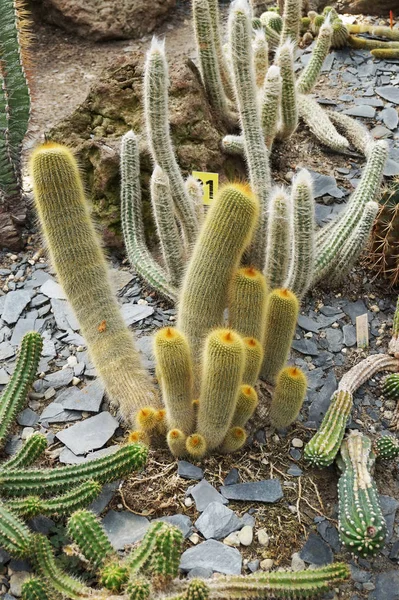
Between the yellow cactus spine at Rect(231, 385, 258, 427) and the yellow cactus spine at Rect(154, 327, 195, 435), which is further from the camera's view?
the yellow cactus spine at Rect(231, 385, 258, 427)

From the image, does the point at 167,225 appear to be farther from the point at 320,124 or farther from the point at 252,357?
the point at 320,124

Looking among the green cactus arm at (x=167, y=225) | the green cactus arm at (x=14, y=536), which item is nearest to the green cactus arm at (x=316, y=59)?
the green cactus arm at (x=167, y=225)

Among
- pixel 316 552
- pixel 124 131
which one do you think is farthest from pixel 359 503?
pixel 124 131

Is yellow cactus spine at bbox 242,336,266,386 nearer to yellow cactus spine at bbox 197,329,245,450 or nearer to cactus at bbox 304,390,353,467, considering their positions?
yellow cactus spine at bbox 197,329,245,450

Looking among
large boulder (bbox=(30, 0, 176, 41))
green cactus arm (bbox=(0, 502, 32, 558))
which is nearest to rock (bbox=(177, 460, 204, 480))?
green cactus arm (bbox=(0, 502, 32, 558))

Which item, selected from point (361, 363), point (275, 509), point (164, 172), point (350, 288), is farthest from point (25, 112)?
point (275, 509)

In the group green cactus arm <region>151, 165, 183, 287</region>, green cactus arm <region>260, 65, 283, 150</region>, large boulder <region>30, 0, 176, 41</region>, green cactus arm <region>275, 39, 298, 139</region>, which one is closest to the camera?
green cactus arm <region>151, 165, 183, 287</region>

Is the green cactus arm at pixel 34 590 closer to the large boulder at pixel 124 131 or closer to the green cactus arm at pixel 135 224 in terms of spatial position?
the green cactus arm at pixel 135 224
